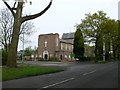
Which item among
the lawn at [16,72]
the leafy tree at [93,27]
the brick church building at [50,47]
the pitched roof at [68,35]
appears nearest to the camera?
the lawn at [16,72]

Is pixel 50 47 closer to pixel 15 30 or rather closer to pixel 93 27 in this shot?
pixel 93 27

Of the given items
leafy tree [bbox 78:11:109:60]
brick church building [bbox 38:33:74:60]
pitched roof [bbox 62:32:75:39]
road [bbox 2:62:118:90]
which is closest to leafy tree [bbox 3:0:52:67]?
road [bbox 2:62:118:90]

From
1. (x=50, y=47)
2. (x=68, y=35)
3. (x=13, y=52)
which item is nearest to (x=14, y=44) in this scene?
(x=13, y=52)

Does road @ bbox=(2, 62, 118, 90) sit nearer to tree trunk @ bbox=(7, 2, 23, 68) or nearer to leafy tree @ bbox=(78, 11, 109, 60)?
tree trunk @ bbox=(7, 2, 23, 68)

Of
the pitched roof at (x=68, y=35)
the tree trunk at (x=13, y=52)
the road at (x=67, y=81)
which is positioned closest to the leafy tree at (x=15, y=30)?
the tree trunk at (x=13, y=52)

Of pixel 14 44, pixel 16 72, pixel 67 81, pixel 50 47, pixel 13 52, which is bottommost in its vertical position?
pixel 67 81

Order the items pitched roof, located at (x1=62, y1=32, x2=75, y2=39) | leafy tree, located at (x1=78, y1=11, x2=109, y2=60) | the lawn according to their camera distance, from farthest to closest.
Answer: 1. pitched roof, located at (x1=62, y1=32, x2=75, y2=39)
2. leafy tree, located at (x1=78, y1=11, x2=109, y2=60)
3. the lawn

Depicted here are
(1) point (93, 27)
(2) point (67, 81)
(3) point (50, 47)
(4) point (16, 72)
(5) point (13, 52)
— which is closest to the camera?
(2) point (67, 81)

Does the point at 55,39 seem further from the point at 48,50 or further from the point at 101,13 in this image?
the point at 101,13

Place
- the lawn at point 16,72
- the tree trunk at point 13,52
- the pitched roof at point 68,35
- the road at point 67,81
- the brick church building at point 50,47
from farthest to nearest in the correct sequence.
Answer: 1. the pitched roof at point 68,35
2. the brick church building at point 50,47
3. the tree trunk at point 13,52
4. the lawn at point 16,72
5. the road at point 67,81

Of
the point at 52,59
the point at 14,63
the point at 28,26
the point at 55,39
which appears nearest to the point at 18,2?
the point at 14,63

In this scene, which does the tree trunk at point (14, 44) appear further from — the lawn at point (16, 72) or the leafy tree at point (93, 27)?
the leafy tree at point (93, 27)

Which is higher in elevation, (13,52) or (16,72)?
(13,52)

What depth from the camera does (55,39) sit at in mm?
63625
